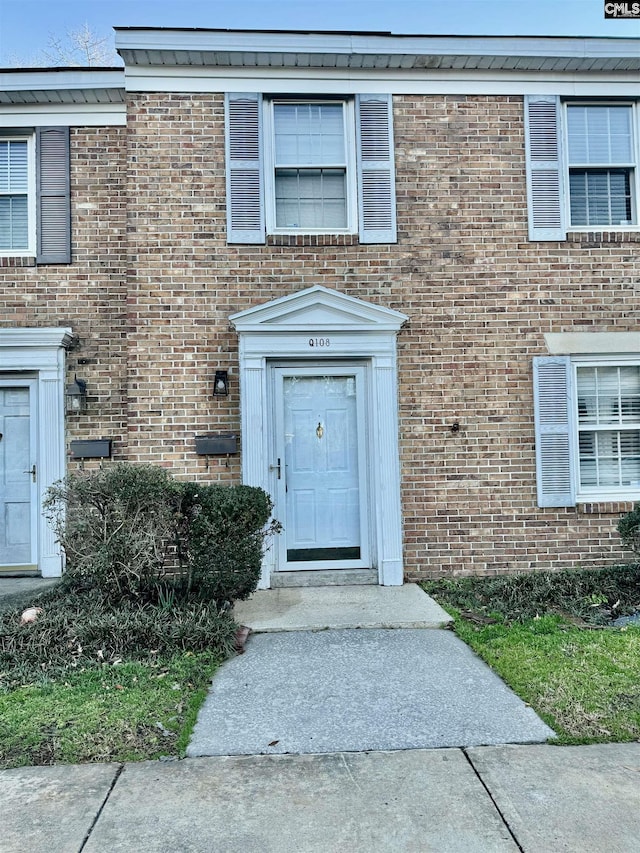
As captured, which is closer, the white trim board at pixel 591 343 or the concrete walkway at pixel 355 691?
the concrete walkway at pixel 355 691

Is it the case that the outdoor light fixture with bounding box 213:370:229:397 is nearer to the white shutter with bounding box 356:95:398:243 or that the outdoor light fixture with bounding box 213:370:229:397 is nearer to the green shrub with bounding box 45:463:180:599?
the green shrub with bounding box 45:463:180:599

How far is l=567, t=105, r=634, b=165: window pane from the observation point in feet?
23.5

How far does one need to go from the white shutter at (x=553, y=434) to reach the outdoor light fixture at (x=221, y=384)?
10.6ft

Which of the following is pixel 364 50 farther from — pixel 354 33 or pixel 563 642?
pixel 563 642

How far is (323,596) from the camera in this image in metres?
6.17

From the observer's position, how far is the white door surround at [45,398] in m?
6.91

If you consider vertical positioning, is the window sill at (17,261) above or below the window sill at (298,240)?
below

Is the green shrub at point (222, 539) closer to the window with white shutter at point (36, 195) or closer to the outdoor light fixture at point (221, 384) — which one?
the outdoor light fixture at point (221, 384)

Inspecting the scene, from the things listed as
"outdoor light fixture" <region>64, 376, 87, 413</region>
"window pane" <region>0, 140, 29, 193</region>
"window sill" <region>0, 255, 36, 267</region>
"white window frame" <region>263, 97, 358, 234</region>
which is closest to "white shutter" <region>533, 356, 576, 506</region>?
"white window frame" <region>263, 97, 358, 234</region>

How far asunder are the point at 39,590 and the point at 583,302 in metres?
6.30

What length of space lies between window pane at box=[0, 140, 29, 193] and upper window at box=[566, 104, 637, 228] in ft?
19.7

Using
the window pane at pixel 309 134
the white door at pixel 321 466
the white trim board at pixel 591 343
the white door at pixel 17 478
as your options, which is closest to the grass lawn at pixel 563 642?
the white door at pixel 321 466
